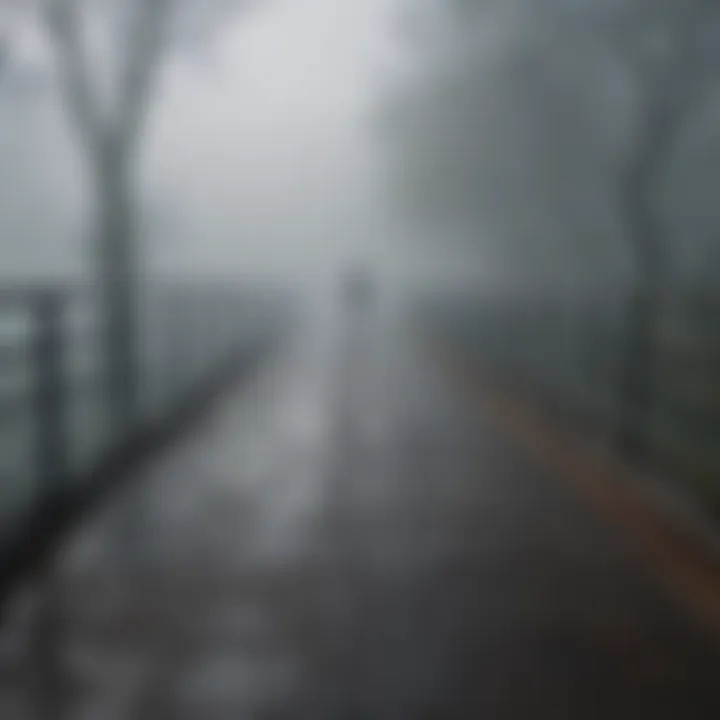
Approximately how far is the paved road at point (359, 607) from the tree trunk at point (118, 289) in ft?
2.57

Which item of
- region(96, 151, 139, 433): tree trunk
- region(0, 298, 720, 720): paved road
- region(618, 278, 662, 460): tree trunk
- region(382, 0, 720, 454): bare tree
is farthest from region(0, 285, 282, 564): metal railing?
region(382, 0, 720, 454): bare tree

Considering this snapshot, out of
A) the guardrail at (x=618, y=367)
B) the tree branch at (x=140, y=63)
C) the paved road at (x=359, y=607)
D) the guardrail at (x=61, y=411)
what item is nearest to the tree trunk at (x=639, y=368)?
the guardrail at (x=618, y=367)

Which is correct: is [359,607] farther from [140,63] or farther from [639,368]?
[140,63]

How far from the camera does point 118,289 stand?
11.0 metres

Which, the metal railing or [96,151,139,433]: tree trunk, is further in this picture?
[96,151,139,433]: tree trunk

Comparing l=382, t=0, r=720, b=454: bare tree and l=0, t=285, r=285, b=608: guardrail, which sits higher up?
l=382, t=0, r=720, b=454: bare tree

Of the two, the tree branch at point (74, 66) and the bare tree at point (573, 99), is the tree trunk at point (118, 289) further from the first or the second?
the bare tree at point (573, 99)

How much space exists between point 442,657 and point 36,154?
16.2 m

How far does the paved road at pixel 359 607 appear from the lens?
17.4ft

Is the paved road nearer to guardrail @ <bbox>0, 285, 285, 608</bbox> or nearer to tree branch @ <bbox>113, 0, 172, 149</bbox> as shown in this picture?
guardrail @ <bbox>0, 285, 285, 608</bbox>

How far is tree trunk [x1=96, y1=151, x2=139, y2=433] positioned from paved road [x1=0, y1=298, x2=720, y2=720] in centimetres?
78

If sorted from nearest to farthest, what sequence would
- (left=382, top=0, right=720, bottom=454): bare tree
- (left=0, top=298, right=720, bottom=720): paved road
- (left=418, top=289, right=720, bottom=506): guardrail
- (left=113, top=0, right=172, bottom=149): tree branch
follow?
(left=0, top=298, right=720, bottom=720): paved road, (left=418, top=289, right=720, bottom=506): guardrail, (left=113, top=0, right=172, bottom=149): tree branch, (left=382, top=0, right=720, bottom=454): bare tree

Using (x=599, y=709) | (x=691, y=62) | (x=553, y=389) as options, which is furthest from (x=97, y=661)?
(x=691, y=62)

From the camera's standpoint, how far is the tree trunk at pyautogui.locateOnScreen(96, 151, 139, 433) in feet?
35.2
